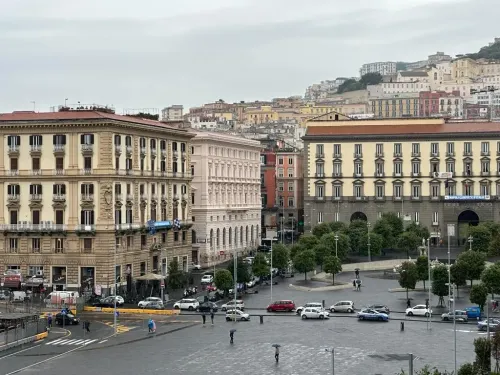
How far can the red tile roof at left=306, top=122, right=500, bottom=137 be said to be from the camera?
396ft

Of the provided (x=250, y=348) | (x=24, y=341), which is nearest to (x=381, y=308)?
(x=250, y=348)

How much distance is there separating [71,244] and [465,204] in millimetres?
53707

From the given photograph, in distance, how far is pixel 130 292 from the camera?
81.8 meters

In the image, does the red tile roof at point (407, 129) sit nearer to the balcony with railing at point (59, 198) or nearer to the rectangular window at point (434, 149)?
the rectangular window at point (434, 149)

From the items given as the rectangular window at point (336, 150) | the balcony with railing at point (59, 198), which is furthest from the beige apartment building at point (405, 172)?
the balcony with railing at point (59, 198)

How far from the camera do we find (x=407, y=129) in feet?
401

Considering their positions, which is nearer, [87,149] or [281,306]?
[281,306]

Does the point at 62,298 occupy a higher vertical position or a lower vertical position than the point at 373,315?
higher

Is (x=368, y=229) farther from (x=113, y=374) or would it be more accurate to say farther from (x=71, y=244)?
(x=113, y=374)

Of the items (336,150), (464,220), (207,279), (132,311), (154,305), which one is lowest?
(132,311)

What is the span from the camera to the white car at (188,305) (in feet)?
241

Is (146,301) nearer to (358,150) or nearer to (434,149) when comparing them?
(358,150)

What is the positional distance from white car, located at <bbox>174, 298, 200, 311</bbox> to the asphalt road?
314 centimetres

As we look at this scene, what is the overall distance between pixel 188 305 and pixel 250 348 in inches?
726
